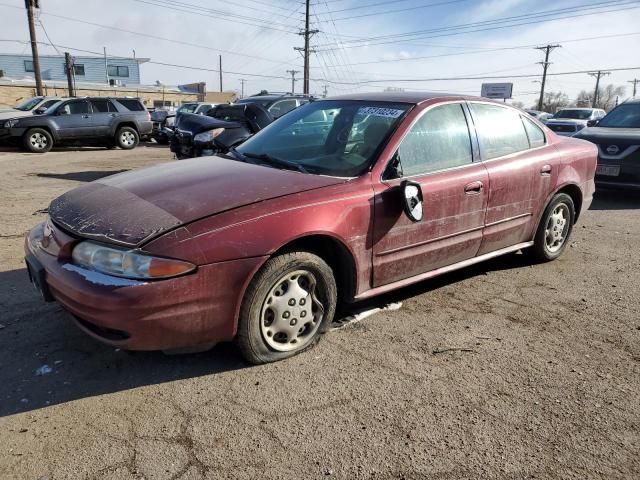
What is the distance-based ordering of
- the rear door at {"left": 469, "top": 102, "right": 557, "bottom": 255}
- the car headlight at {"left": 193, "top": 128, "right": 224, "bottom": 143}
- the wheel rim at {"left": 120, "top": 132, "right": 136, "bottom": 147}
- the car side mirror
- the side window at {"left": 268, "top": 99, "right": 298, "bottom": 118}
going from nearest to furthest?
the car side mirror, the rear door at {"left": 469, "top": 102, "right": 557, "bottom": 255}, the car headlight at {"left": 193, "top": 128, "right": 224, "bottom": 143}, the side window at {"left": 268, "top": 99, "right": 298, "bottom": 118}, the wheel rim at {"left": 120, "top": 132, "right": 136, "bottom": 147}

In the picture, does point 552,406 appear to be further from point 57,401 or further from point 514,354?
point 57,401

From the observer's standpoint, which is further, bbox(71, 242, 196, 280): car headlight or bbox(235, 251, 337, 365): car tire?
bbox(235, 251, 337, 365): car tire

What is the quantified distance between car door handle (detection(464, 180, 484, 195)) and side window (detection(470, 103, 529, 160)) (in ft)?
0.96

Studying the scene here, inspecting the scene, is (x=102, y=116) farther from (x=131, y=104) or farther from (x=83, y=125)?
(x=131, y=104)

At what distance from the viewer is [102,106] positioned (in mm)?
15930

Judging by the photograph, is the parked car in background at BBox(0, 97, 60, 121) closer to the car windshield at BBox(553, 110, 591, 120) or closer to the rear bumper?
the rear bumper

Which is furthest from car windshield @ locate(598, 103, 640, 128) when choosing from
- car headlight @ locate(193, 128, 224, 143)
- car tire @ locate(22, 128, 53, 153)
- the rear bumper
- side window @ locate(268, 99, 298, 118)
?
car tire @ locate(22, 128, 53, 153)

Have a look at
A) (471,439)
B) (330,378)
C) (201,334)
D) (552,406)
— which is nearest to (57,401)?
(201,334)

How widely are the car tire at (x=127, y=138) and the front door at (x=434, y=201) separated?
14650 millimetres

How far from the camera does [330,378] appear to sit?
2922 millimetres

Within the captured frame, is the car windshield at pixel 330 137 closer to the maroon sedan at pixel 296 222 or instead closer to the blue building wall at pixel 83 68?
the maroon sedan at pixel 296 222

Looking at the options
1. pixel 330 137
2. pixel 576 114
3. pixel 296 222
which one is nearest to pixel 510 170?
pixel 330 137

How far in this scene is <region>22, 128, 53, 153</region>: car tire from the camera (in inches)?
583

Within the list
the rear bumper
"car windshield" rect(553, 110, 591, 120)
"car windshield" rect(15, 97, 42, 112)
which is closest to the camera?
the rear bumper
